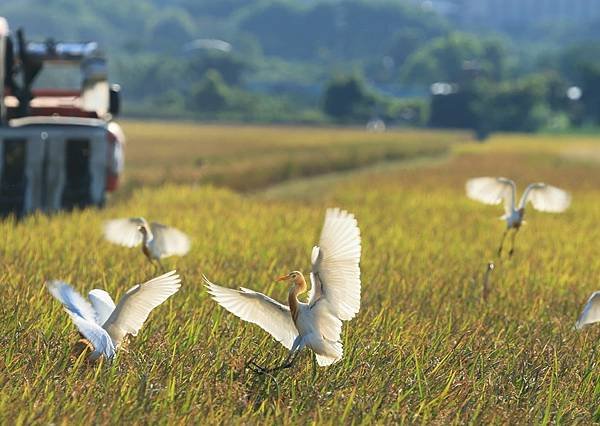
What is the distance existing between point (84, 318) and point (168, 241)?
2.45 meters

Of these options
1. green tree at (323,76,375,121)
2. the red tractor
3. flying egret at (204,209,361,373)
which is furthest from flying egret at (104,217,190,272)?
green tree at (323,76,375,121)

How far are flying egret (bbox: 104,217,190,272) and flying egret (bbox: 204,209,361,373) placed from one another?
2518 mm

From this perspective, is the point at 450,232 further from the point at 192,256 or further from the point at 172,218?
the point at 192,256

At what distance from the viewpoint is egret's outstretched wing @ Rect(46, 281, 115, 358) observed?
438 cm

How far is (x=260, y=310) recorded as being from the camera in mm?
4441

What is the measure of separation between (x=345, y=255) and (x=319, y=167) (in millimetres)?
28795

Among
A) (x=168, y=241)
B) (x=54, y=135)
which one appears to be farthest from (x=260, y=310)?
(x=54, y=135)

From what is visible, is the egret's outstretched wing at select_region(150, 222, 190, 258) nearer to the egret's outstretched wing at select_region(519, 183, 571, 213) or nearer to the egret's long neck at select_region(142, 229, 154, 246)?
the egret's long neck at select_region(142, 229, 154, 246)

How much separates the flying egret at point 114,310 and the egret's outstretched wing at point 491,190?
3.01 meters

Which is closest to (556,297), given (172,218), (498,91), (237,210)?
(172,218)

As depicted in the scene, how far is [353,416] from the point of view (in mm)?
4297

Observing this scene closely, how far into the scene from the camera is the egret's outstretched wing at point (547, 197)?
7.05m

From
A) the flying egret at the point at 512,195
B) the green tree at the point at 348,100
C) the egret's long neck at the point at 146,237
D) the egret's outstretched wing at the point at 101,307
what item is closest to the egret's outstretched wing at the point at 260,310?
the egret's outstretched wing at the point at 101,307

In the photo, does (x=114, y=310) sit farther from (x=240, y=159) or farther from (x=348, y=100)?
(x=348, y=100)
